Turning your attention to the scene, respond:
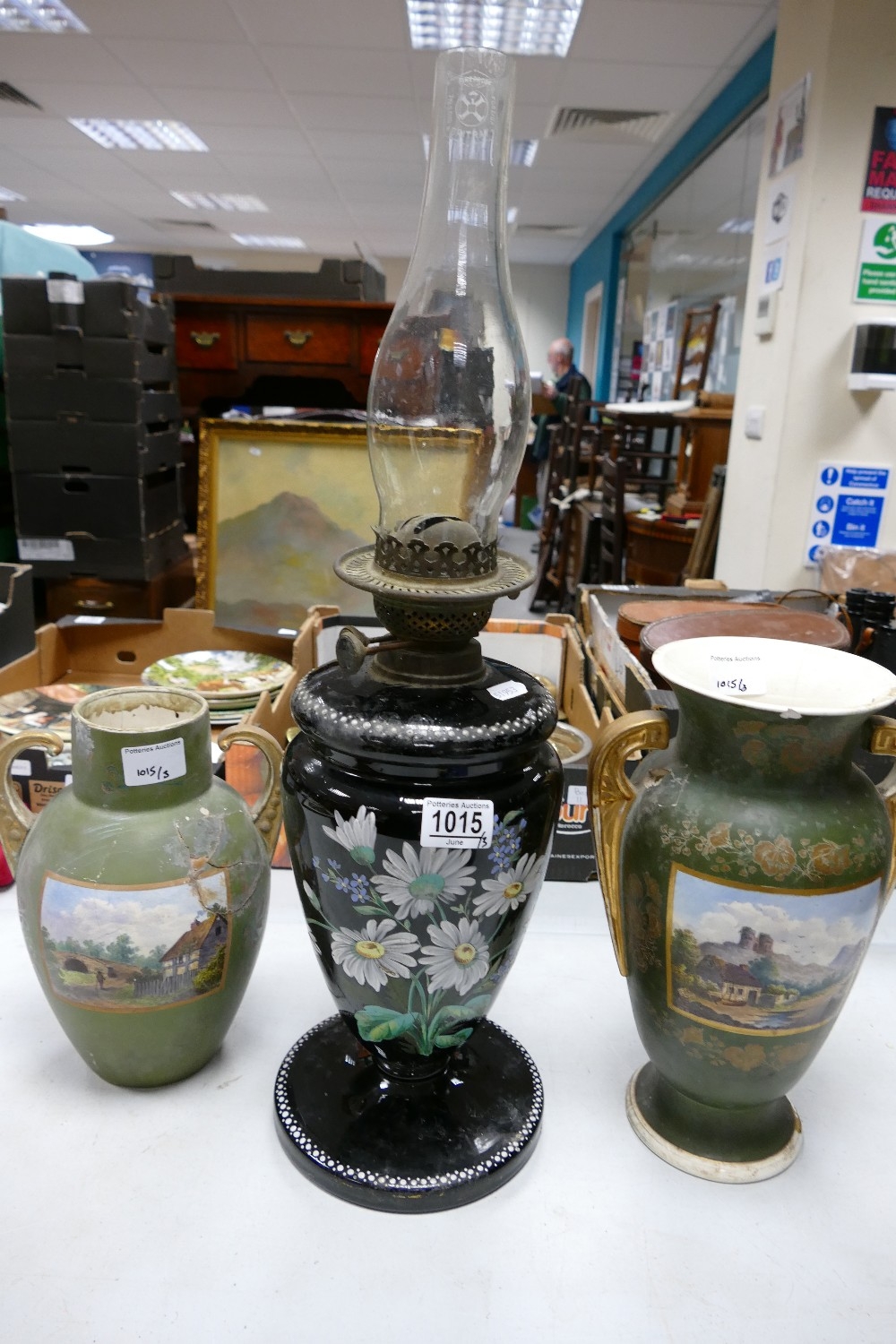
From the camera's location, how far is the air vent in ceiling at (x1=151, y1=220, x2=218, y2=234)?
9102 mm

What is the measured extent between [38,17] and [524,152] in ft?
9.97

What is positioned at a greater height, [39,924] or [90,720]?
[90,720]

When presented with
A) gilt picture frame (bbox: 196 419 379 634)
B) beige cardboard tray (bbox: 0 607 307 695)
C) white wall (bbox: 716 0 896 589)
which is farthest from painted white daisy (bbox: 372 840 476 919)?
white wall (bbox: 716 0 896 589)

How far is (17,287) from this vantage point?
2191mm

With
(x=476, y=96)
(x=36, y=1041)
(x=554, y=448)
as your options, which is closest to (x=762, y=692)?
(x=476, y=96)

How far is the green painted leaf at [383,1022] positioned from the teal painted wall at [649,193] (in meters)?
4.08

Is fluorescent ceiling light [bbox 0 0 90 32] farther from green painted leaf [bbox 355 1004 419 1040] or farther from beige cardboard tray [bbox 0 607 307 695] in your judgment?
green painted leaf [bbox 355 1004 419 1040]

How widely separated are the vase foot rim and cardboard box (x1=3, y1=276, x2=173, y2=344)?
208cm

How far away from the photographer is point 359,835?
2.65 ft

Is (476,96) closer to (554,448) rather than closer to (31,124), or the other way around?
(554,448)

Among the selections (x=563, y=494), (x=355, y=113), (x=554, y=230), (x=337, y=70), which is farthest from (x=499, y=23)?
(x=554, y=230)

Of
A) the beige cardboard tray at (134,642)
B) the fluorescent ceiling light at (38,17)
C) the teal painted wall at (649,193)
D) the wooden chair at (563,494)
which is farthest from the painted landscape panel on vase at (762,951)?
the fluorescent ceiling light at (38,17)

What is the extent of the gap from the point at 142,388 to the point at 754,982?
2.10 m

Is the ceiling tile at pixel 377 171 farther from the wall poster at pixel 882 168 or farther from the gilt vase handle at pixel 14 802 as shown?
the gilt vase handle at pixel 14 802
